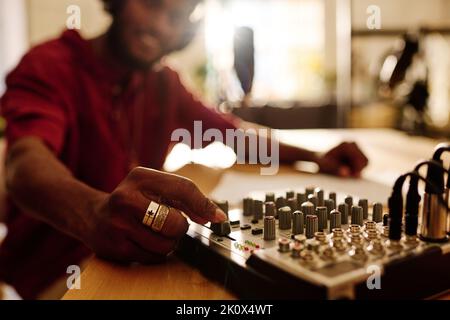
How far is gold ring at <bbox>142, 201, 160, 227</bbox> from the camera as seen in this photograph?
0.45 metres

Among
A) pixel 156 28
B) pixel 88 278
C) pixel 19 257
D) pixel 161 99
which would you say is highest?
pixel 156 28

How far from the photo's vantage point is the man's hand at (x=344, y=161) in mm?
981

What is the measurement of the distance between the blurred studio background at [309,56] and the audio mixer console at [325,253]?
0.58 m

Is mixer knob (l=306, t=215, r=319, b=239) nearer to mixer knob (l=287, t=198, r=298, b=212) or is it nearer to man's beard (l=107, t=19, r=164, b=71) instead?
mixer knob (l=287, t=198, r=298, b=212)

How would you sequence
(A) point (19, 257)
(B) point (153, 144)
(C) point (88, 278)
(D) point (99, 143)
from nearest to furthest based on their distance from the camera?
(C) point (88, 278)
(A) point (19, 257)
(D) point (99, 143)
(B) point (153, 144)

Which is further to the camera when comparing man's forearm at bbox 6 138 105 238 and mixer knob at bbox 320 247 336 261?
man's forearm at bbox 6 138 105 238

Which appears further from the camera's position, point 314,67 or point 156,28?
point 314,67

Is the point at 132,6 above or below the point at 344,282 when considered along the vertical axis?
above

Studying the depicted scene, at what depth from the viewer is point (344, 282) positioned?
0.35 m

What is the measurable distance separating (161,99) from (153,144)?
132 mm

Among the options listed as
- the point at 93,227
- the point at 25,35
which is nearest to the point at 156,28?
the point at 93,227

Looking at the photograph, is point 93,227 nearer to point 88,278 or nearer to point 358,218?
point 88,278

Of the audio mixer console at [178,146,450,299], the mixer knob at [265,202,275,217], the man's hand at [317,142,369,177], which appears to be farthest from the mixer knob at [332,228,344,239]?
the man's hand at [317,142,369,177]

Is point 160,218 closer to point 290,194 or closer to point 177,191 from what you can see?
point 177,191
